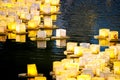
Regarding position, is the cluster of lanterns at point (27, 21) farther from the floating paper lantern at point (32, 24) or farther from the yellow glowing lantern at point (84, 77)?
the yellow glowing lantern at point (84, 77)

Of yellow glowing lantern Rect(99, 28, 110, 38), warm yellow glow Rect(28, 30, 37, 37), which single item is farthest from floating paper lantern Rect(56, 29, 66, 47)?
yellow glowing lantern Rect(99, 28, 110, 38)

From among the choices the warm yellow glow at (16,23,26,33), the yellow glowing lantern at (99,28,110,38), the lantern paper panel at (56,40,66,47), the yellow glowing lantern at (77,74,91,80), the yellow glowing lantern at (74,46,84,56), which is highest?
the warm yellow glow at (16,23,26,33)

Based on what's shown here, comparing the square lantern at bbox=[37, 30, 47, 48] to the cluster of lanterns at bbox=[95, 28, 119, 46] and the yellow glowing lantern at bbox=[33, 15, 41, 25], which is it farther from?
the cluster of lanterns at bbox=[95, 28, 119, 46]

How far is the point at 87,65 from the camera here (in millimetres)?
10633

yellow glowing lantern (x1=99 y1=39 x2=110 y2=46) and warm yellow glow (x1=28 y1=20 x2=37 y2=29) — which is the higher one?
warm yellow glow (x1=28 y1=20 x2=37 y2=29)

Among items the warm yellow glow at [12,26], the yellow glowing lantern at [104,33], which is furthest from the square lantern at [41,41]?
the yellow glowing lantern at [104,33]

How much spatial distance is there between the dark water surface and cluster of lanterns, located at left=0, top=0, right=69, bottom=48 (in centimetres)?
36

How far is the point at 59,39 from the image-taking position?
1392 cm

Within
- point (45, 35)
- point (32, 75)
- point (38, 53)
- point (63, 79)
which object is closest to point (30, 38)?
point (45, 35)

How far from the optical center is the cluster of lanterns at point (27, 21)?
46.1ft

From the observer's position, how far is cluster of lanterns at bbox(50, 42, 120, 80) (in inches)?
391

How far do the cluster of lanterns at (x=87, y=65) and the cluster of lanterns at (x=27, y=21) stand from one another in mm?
1647

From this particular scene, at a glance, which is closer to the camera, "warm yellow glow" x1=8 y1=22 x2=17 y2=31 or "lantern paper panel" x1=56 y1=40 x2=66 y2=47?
"lantern paper panel" x1=56 y1=40 x2=66 y2=47

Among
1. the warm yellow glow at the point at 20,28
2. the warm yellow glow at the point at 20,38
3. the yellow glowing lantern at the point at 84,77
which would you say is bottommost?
the yellow glowing lantern at the point at 84,77
